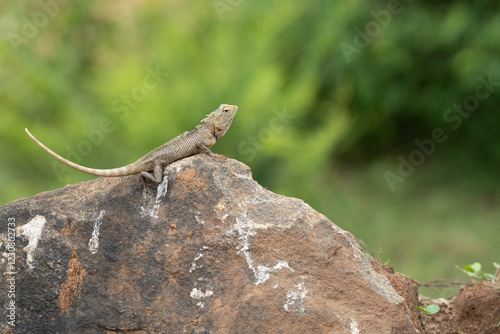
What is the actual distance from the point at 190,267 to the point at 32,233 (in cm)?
98

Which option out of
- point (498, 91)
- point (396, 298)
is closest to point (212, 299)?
point (396, 298)

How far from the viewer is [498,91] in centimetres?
977

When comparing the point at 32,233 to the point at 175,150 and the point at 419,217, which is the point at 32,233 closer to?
the point at 175,150

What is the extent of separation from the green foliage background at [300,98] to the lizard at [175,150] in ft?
12.6

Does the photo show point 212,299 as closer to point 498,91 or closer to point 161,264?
point 161,264

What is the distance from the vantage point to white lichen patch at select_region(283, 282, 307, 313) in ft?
11.9

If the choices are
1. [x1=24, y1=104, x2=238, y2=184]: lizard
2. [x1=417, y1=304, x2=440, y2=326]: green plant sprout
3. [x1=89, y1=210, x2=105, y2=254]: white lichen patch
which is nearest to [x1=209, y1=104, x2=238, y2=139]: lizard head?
[x1=24, y1=104, x2=238, y2=184]: lizard

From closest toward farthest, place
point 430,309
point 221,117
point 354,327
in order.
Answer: point 354,327, point 430,309, point 221,117

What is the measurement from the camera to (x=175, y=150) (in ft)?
14.1

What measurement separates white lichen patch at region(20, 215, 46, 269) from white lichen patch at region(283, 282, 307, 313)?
1.51 m

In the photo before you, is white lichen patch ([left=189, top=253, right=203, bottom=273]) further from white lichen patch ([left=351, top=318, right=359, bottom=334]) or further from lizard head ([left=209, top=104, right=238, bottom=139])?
lizard head ([left=209, top=104, right=238, bottom=139])

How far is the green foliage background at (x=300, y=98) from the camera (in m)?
8.85

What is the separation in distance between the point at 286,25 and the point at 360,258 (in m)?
7.35

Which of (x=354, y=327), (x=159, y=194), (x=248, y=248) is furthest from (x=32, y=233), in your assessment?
(x=354, y=327)
